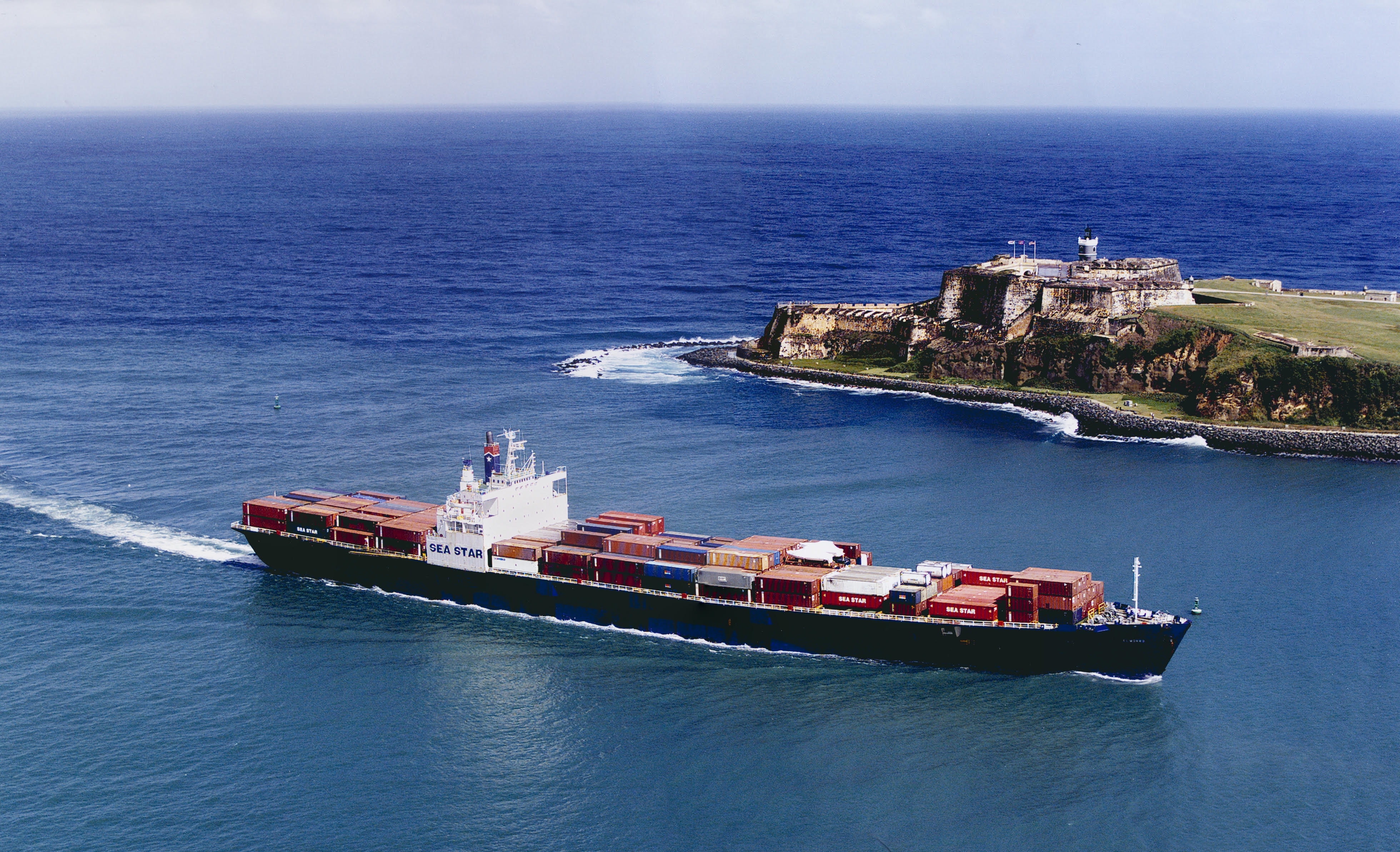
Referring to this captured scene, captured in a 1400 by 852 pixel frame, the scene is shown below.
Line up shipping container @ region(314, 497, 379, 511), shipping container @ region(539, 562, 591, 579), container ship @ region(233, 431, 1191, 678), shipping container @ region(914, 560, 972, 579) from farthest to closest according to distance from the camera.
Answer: shipping container @ region(314, 497, 379, 511)
shipping container @ region(539, 562, 591, 579)
shipping container @ region(914, 560, 972, 579)
container ship @ region(233, 431, 1191, 678)

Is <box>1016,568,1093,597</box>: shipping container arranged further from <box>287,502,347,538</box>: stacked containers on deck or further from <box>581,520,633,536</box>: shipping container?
<box>287,502,347,538</box>: stacked containers on deck

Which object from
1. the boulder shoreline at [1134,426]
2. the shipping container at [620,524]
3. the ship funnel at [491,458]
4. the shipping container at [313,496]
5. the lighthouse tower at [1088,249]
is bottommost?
the shipping container at [620,524]

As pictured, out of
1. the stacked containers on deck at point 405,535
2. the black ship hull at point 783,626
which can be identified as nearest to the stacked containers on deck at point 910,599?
the black ship hull at point 783,626

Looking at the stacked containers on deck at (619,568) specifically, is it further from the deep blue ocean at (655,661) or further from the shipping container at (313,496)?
the shipping container at (313,496)

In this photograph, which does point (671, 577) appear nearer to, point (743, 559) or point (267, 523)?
point (743, 559)

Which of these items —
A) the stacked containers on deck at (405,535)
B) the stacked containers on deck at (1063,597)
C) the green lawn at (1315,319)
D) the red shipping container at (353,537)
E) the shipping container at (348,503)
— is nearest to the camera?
the stacked containers on deck at (1063,597)

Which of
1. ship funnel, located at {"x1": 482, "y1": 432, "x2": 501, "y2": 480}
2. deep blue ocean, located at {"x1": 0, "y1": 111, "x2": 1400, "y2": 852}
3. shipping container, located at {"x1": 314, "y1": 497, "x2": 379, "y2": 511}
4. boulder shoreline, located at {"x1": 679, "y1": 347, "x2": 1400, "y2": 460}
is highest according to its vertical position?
ship funnel, located at {"x1": 482, "y1": 432, "x2": 501, "y2": 480}

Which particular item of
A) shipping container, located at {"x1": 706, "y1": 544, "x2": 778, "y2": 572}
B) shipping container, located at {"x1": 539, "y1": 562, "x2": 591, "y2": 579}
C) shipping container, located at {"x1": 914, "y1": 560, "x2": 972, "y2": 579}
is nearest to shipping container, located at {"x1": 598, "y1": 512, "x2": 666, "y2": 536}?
shipping container, located at {"x1": 539, "y1": 562, "x2": 591, "y2": 579}
